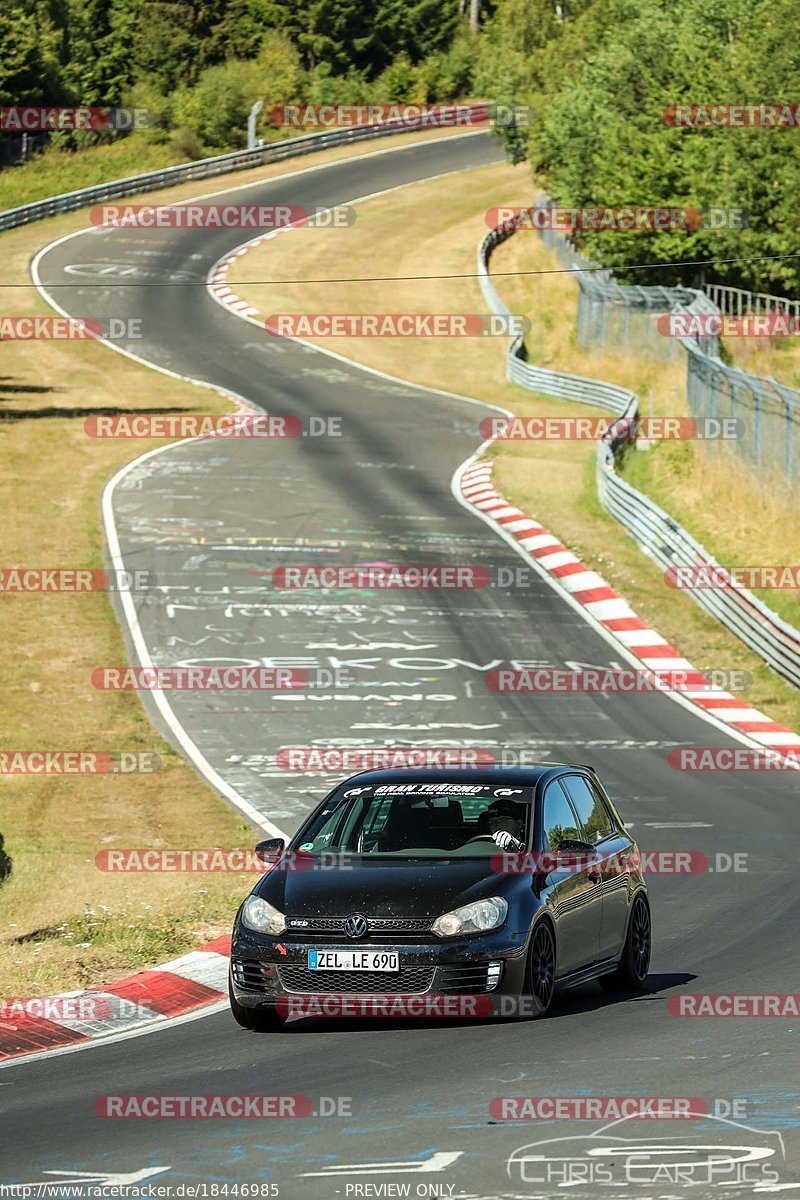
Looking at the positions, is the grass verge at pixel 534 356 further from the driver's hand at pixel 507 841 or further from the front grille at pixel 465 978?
the front grille at pixel 465 978

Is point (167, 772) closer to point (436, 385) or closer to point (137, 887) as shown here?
point (137, 887)

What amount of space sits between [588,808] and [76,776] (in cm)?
1149

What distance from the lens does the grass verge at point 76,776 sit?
1441cm

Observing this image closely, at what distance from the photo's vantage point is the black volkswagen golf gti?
1058 centimetres

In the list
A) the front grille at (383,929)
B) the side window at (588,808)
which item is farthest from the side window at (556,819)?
the front grille at (383,929)

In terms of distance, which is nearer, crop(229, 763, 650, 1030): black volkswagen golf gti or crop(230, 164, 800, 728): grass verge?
crop(229, 763, 650, 1030): black volkswagen golf gti

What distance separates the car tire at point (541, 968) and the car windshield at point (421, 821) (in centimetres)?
61

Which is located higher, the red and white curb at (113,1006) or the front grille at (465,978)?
the front grille at (465,978)

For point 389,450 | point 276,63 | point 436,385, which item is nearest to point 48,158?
point 276,63

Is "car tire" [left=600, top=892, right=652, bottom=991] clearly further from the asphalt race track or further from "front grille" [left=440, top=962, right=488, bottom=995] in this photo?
"front grille" [left=440, top=962, right=488, bottom=995]

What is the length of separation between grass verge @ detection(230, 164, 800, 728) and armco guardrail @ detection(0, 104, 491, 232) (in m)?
8.31

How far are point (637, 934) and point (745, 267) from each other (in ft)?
147

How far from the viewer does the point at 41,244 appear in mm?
73500

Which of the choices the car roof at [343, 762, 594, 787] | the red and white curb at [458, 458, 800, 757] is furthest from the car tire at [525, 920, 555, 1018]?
the red and white curb at [458, 458, 800, 757]
